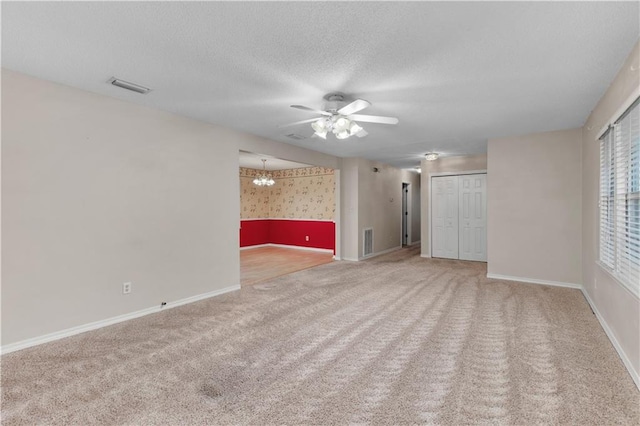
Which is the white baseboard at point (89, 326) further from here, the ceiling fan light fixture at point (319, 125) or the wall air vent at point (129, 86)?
the ceiling fan light fixture at point (319, 125)

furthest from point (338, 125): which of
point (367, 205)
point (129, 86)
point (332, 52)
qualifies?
point (367, 205)

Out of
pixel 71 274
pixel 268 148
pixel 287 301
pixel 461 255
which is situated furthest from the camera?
pixel 461 255

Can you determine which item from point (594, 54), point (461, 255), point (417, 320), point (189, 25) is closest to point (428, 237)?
point (461, 255)

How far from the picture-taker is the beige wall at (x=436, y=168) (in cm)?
673

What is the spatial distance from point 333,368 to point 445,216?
5.75 m

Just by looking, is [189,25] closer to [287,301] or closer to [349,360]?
[349,360]

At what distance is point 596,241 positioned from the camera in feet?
11.3

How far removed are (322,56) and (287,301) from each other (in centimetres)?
286

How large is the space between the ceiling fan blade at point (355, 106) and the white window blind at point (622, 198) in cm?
199

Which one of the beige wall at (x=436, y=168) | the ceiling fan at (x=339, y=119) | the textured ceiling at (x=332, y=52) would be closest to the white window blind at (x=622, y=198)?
the textured ceiling at (x=332, y=52)

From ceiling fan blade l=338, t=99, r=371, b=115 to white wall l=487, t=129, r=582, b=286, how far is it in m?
3.44

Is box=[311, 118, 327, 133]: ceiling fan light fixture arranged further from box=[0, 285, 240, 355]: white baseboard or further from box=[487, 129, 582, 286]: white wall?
box=[487, 129, 582, 286]: white wall

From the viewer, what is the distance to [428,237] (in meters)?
7.29

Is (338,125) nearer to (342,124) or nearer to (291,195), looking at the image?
(342,124)
